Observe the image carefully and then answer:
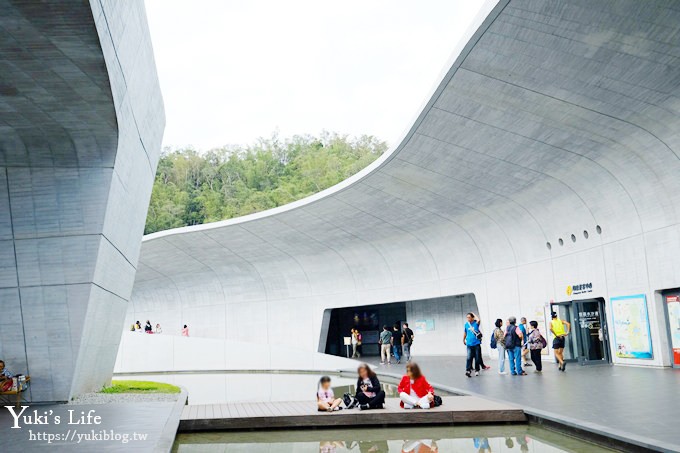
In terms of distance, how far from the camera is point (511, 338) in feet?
49.1

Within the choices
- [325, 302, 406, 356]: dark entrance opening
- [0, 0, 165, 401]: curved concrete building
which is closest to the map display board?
[0, 0, 165, 401]: curved concrete building

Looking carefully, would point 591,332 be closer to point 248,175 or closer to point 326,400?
point 326,400

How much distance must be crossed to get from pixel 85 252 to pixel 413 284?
677 inches

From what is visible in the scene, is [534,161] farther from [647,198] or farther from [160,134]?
[160,134]

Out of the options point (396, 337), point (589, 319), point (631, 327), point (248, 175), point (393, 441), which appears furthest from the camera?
point (248, 175)

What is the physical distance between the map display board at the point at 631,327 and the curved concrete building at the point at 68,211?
40.0ft

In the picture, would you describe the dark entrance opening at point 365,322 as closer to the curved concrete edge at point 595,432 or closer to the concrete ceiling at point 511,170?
the concrete ceiling at point 511,170

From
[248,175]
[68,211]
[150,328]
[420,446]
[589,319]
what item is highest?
[248,175]

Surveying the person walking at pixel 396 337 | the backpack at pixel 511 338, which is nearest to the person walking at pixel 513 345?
the backpack at pixel 511 338

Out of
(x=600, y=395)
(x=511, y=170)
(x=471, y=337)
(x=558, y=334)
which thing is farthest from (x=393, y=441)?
(x=511, y=170)

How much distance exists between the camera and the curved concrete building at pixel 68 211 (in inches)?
376

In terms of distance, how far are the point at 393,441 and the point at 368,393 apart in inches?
74.5

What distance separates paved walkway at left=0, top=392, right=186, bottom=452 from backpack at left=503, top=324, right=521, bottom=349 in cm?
782

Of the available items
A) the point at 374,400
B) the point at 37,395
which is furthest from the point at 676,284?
the point at 37,395
